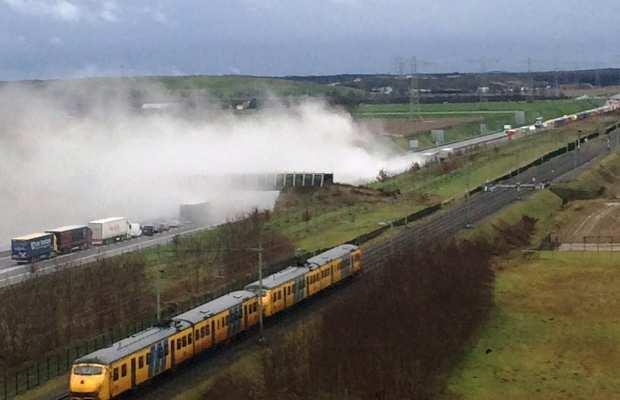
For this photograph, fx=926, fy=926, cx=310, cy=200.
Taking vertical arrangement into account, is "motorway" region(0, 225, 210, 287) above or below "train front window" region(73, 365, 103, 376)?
below

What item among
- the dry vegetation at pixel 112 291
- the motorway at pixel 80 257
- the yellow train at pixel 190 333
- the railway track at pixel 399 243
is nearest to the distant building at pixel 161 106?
the railway track at pixel 399 243

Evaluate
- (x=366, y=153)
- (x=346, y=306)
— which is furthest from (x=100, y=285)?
(x=366, y=153)

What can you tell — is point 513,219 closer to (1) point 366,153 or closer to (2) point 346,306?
(2) point 346,306

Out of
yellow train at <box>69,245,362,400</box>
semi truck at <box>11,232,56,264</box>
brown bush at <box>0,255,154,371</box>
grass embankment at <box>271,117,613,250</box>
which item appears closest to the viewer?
yellow train at <box>69,245,362,400</box>

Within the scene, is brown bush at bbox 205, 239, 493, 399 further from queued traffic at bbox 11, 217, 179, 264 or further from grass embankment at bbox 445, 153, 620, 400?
queued traffic at bbox 11, 217, 179, 264

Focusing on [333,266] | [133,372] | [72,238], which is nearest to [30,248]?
[72,238]

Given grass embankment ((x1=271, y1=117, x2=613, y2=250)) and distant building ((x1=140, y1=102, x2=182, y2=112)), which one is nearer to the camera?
grass embankment ((x1=271, y1=117, x2=613, y2=250))

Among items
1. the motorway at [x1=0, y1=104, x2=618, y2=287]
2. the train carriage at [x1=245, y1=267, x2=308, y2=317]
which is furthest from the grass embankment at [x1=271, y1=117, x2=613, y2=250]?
the train carriage at [x1=245, y1=267, x2=308, y2=317]
